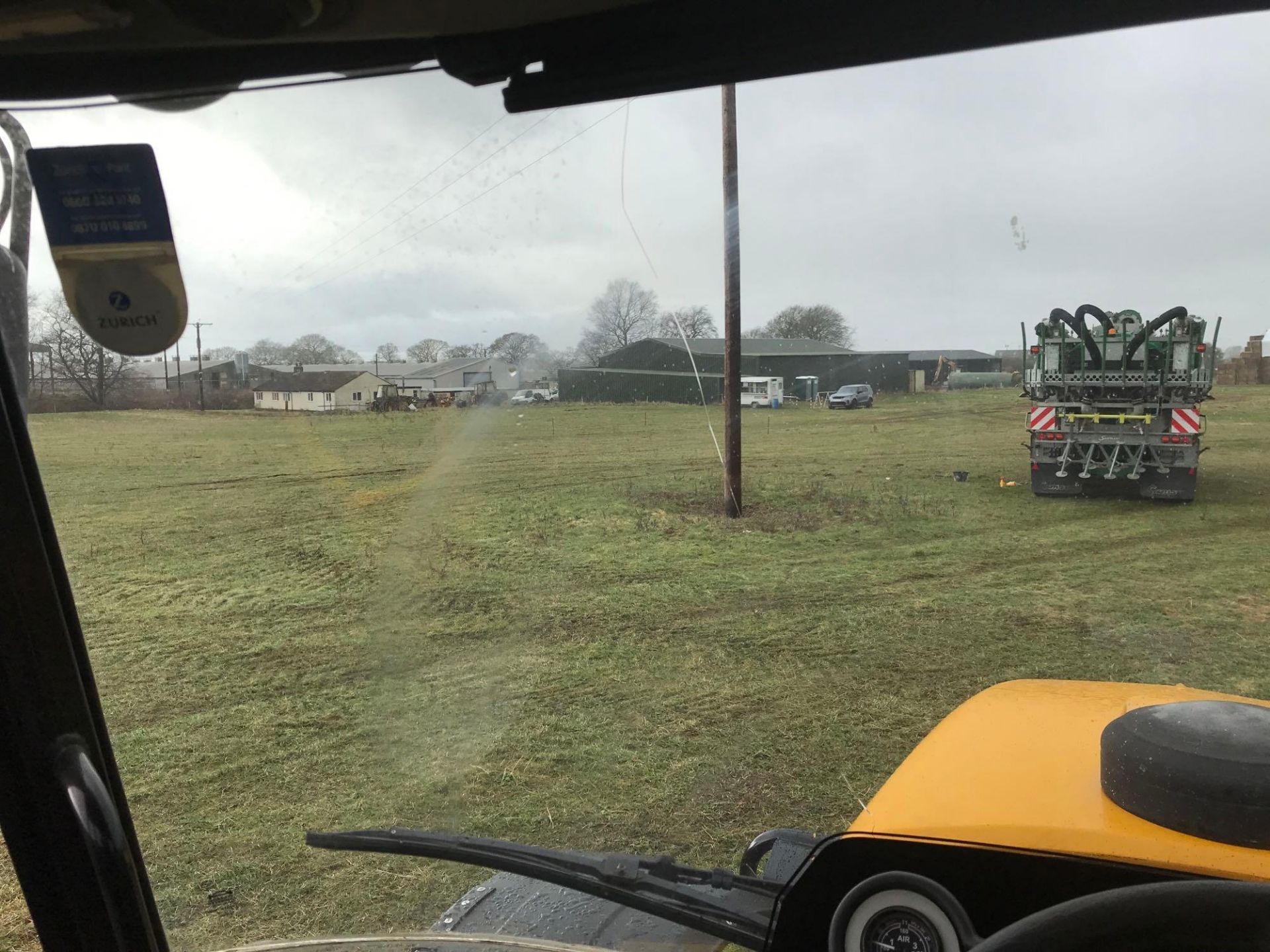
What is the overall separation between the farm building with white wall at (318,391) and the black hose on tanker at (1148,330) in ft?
7.02

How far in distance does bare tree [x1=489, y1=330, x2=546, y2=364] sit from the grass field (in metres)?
0.52

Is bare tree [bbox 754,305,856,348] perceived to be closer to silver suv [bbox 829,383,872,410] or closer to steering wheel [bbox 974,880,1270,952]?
silver suv [bbox 829,383,872,410]

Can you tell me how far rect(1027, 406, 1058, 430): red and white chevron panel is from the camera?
114 inches

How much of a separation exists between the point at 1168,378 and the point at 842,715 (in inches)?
52.6

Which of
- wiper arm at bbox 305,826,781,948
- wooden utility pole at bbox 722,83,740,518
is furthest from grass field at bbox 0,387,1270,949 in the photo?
wooden utility pole at bbox 722,83,740,518

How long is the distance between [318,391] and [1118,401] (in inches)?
98.7

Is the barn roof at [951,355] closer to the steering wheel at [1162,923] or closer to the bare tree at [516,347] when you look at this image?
the bare tree at [516,347]

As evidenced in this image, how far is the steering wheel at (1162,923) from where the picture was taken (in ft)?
2.64

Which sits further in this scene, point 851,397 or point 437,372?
point 851,397

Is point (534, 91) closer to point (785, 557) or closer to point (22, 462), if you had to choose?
point (22, 462)

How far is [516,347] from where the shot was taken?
273cm

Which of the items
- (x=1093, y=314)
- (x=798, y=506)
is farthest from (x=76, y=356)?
(x=798, y=506)

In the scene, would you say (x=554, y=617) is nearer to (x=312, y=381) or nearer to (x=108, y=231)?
(x=312, y=381)

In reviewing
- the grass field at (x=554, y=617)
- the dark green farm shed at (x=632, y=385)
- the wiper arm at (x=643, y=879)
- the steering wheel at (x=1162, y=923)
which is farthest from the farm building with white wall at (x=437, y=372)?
the steering wheel at (x=1162, y=923)
